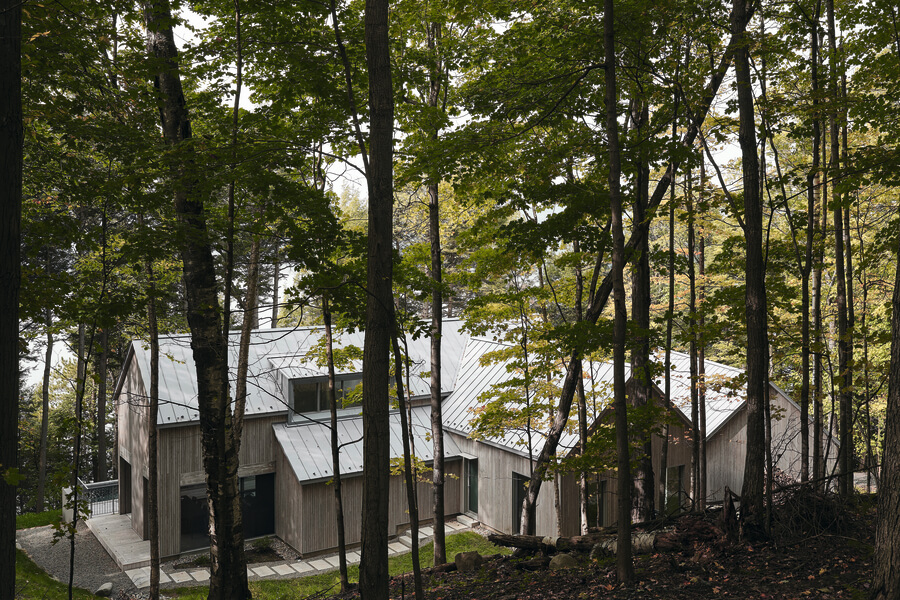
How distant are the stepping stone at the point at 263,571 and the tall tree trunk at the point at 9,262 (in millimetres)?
10201

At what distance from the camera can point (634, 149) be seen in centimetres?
669

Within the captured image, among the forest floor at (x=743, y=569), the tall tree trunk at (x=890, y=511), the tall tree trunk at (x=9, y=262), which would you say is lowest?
the forest floor at (x=743, y=569)

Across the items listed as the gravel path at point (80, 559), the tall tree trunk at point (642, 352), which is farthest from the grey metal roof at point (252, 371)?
the tall tree trunk at point (642, 352)

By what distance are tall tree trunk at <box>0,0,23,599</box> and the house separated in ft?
30.9

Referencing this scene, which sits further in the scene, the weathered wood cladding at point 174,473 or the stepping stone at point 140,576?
the weathered wood cladding at point 174,473

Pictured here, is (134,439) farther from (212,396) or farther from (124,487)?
(212,396)

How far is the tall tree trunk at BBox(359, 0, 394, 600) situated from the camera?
4461mm

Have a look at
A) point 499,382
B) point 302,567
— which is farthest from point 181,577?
point 499,382

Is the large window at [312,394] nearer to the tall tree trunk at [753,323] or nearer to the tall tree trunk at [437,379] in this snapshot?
the tall tree trunk at [437,379]

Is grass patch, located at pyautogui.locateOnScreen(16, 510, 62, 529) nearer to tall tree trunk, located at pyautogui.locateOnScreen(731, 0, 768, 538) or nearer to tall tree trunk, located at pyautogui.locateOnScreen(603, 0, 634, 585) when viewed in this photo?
tall tree trunk, located at pyautogui.locateOnScreen(603, 0, 634, 585)

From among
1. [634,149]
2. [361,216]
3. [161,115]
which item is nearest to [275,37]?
[161,115]

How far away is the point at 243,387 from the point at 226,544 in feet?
13.9

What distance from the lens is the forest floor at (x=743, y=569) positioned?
495cm

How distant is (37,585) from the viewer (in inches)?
427
